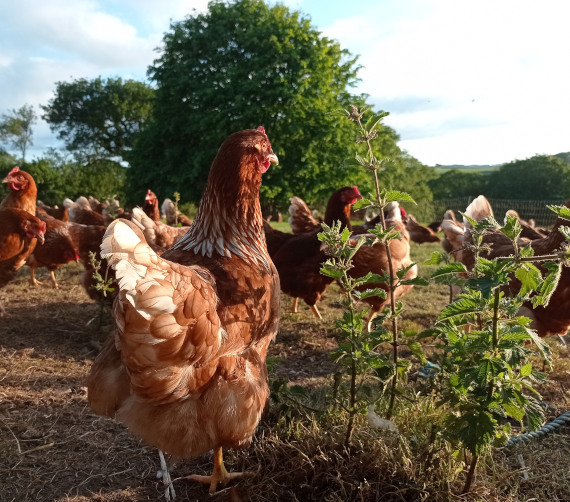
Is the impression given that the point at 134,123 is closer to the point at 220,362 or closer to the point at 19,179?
the point at 19,179

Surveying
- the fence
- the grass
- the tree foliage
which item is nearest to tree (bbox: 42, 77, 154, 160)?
the tree foliage

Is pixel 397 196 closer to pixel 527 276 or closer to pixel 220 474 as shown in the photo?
pixel 527 276

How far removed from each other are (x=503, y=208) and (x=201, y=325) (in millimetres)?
22621

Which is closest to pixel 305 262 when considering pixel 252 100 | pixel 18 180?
pixel 18 180

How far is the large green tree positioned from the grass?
14.9 meters

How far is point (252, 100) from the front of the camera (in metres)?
18.5

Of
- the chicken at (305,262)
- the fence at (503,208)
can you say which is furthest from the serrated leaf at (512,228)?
the fence at (503,208)

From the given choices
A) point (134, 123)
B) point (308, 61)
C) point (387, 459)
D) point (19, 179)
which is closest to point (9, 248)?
point (19, 179)

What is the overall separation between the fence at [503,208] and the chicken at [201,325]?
17.1 meters

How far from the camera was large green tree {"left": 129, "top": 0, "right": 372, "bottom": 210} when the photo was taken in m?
18.3

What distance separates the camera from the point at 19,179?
5422mm

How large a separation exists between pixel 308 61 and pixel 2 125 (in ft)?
91.3

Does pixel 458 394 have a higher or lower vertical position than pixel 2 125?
lower

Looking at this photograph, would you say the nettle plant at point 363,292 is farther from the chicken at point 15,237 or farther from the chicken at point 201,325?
the chicken at point 15,237
